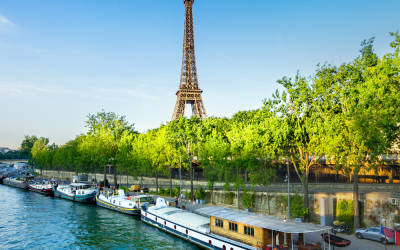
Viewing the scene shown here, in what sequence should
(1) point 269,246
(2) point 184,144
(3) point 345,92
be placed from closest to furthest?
1. (1) point 269,246
2. (3) point 345,92
3. (2) point 184,144

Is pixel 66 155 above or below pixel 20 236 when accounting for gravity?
above

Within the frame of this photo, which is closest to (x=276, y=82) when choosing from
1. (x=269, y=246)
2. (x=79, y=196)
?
(x=269, y=246)

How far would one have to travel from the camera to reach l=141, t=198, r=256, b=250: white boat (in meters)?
27.8

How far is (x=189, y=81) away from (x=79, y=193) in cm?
5554

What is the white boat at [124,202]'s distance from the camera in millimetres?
46250

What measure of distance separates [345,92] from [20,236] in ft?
128

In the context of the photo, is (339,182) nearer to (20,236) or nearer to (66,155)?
(20,236)

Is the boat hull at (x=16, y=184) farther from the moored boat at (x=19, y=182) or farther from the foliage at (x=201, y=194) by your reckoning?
the foliage at (x=201, y=194)

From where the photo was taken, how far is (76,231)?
122ft

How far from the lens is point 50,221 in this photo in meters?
42.6

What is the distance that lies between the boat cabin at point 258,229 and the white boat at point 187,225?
61cm

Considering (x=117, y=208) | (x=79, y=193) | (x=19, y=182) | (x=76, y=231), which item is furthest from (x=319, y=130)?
(x=19, y=182)

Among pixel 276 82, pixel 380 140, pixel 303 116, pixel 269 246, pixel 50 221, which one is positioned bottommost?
pixel 50 221

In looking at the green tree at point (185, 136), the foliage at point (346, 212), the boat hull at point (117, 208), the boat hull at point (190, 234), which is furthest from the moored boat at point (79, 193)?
the foliage at point (346, 212)
